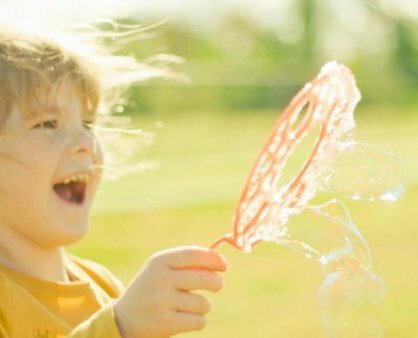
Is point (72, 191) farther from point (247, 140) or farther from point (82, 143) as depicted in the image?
point (247, 140)

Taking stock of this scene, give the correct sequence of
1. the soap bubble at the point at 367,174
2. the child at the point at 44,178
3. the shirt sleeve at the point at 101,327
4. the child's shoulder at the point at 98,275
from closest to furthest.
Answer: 1. the shirt sleeve at the point at 101,327
2. the soap bubble at the point at 367,174
3. the child at the point at 44,178
4. the child's shoulder at the point at 98,275

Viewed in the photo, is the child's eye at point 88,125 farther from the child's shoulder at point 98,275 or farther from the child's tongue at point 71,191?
the child's shoulder at point 98,275

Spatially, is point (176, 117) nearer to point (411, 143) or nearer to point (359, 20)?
point (359, 20)

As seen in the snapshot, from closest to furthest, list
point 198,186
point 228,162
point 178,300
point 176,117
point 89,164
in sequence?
point 178,300 → point 89,164 → point 198,186 → point 228,162 → point 176,117

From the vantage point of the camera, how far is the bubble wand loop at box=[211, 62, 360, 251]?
1.83 m

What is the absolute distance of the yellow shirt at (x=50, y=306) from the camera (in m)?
2.19

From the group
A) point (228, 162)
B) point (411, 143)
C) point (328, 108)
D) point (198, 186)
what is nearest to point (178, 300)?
point (328, 108)

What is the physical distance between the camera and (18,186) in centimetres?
232

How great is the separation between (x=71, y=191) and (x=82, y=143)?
8 cm

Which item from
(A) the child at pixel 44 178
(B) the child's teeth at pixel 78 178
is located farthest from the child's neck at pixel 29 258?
(B) the child's teeth at pixel 78 178

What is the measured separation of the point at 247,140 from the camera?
13.3 metres

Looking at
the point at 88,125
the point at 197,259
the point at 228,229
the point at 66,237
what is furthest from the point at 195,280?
the point at 228,229

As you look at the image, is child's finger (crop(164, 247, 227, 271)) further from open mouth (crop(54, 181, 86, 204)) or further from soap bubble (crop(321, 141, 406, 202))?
open mouth (crop(54, 181, 86, 204))

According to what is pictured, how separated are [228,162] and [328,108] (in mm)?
9692
